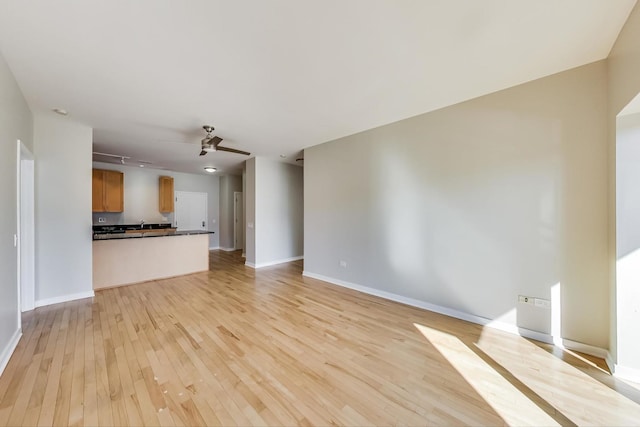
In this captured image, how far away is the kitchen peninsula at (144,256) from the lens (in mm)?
4191

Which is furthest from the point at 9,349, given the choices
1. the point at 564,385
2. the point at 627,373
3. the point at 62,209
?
the point at 627,373

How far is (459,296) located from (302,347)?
6.66 ft

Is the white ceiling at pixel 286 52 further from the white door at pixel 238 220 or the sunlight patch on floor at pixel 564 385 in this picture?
the white door at pixel 238 220

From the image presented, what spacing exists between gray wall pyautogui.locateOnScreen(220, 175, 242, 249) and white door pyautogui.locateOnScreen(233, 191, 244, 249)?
13 centimetres

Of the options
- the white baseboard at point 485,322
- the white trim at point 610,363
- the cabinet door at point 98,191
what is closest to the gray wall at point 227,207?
the cabinet door at point 98,191

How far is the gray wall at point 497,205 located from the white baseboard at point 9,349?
3913mm

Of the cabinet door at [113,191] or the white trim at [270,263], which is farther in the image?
the cabinet door at [113,191]

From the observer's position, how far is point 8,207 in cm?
221

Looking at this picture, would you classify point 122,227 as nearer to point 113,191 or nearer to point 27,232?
point 113,191

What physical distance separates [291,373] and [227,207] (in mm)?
7076

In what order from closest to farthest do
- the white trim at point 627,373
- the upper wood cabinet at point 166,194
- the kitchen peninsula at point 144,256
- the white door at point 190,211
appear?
the white trim at point 627,373, the kitchen peninsula at point 144,256, the upper wood cabinet at point 166,194, the white door at point 190,211

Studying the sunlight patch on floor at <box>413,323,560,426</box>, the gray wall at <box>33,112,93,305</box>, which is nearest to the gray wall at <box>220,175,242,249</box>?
the gray wall at <box>33,112,93,305</box>

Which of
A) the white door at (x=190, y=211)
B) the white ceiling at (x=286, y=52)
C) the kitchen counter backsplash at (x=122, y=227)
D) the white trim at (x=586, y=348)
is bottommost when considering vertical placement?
the white trim at (x=586, y=348)

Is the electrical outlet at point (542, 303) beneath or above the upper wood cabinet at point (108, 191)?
beneath
